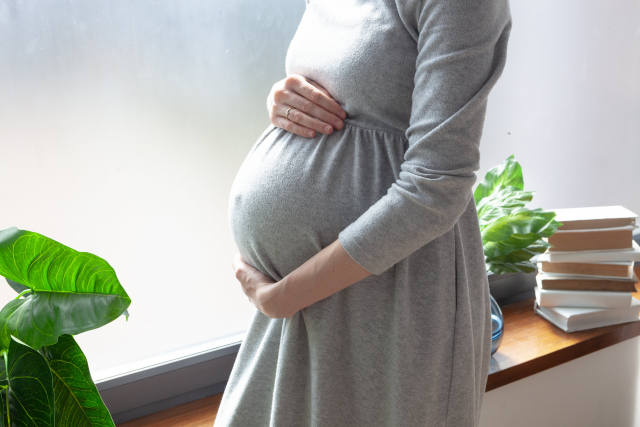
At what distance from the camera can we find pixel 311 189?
757mm

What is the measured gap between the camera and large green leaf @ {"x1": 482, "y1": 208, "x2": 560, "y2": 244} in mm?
1256

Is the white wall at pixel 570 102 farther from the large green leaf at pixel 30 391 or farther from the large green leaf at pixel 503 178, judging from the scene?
the large green leaf at pixel 30 391

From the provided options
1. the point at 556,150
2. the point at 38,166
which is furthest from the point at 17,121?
the point at 556,150

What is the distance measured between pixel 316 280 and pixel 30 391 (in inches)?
15.8

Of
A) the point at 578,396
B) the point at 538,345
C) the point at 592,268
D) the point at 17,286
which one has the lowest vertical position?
the point at 578,396

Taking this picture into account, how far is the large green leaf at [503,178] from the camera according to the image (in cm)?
136

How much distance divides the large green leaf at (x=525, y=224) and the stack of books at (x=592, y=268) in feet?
0.47

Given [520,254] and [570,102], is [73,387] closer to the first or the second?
[520,254]

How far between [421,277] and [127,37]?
2.45 ft

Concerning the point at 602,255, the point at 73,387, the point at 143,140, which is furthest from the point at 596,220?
the point at 73,387

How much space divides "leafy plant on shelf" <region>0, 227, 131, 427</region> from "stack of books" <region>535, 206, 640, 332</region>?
117cm

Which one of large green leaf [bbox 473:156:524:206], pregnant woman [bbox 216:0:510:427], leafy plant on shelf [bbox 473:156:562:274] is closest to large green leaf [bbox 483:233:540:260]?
leafy plant on shelf [bbox 473:156:562:274]

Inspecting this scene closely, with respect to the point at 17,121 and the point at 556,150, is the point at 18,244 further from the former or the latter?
the point at 556,150

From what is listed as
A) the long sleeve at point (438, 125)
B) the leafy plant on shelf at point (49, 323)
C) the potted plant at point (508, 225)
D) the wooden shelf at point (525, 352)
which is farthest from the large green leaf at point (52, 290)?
the potted plant at point (508, 225)
